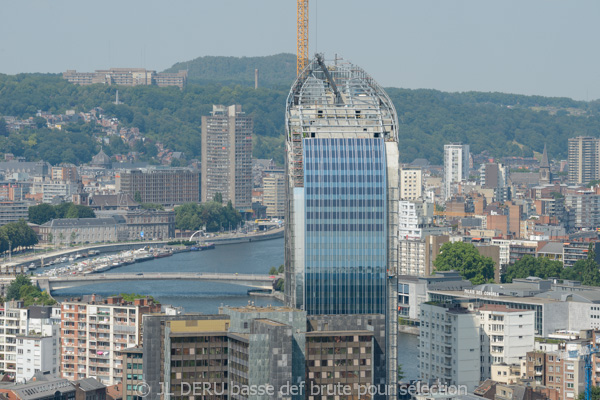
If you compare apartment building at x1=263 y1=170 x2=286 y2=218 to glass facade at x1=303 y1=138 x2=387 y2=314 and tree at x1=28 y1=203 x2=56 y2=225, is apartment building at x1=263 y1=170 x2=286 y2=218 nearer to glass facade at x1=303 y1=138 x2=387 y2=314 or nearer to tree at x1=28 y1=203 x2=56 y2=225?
tree at x1=28 y1=203 x2=56 y2=225

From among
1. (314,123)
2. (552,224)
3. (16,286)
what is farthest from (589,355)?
(552,224)

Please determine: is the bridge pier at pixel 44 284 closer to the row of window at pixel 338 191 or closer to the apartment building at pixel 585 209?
the row of window at pixel 338 191

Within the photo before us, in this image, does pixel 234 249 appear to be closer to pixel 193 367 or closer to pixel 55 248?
pixel 55 248

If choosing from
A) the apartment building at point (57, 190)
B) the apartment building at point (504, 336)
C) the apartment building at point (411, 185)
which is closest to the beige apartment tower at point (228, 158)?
the apartment building at point (57, 190)

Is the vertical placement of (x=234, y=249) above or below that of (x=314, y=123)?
below

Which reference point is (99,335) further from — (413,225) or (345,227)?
(413,225)

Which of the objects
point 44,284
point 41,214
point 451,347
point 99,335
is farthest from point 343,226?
point 41,214

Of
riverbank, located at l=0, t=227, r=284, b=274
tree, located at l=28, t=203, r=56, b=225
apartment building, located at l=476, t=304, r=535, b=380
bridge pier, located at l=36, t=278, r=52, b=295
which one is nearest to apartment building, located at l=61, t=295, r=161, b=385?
apartment building, located at l=476, t=304, r=535, b=380
